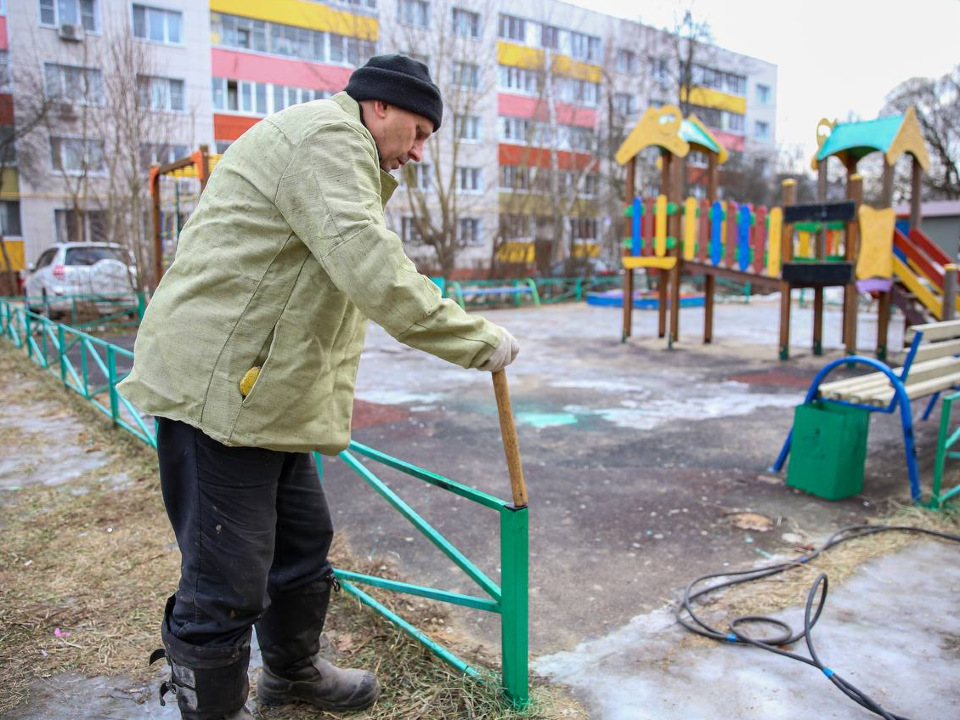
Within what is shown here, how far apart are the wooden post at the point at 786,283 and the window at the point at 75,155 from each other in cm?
1695

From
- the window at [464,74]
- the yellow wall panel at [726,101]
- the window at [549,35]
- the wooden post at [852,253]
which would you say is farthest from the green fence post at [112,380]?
the yellow wall panel at [726,101]

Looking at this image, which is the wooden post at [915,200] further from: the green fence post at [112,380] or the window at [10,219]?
the window at [10,219]

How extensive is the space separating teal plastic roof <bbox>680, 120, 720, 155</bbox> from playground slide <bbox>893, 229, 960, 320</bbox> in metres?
3.17

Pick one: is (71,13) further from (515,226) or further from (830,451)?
(830,451)

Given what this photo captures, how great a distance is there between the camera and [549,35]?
35875mm

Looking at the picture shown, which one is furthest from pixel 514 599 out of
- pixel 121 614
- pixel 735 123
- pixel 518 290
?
pixel 735 123

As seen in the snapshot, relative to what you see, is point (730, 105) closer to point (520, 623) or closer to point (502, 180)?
point (502, 180)

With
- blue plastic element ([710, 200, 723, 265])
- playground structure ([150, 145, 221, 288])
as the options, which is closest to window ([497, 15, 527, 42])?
playground structure ([150, 145, 221, 288])

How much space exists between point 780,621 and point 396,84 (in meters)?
2.35

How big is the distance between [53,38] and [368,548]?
2806cm

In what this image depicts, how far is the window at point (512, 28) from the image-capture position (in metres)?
34.7

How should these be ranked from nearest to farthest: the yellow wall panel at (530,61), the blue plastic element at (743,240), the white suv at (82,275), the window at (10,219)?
the blue plastic element at (743,240) → the white suv at (82,275) → the window at (10,219) → the yellow wall panel at (530,61)

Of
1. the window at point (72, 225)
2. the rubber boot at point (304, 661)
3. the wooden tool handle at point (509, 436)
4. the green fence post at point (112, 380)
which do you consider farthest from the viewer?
the window at point (72, 225)

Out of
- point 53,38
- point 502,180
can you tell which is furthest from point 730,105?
point 53,38
